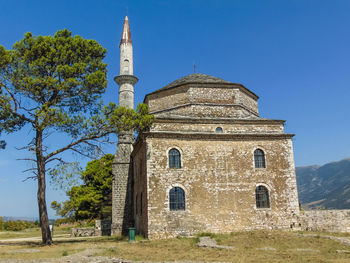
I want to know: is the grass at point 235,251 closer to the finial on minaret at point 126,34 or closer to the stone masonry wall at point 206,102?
the stone masonry wall at point 206,102

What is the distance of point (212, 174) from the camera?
17.3 meters

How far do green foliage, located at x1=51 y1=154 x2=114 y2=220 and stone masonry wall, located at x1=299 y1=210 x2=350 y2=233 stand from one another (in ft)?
51.8

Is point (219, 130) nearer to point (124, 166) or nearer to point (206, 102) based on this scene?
point (206, 102)

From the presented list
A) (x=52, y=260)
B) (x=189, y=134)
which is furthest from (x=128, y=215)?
(x=52, y=260)

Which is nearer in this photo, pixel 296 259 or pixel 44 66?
pixel 296 259

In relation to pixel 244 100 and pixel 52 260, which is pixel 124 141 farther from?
pixel 52 260

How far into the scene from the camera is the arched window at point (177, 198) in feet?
53.9

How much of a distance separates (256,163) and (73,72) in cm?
1135

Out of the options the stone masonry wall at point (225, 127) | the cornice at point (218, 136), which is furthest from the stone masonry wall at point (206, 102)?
the cornice at point (218, 136)

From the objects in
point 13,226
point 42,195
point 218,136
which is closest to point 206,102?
point 218,136

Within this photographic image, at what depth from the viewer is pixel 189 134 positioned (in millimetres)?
17484

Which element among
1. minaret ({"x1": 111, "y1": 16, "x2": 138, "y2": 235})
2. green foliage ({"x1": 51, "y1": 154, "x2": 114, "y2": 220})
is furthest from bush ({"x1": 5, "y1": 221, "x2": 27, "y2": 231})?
minaret ({"x1": 111, "y1": 16, "x2": 138, "y2": 235})

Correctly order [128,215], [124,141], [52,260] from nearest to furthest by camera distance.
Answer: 1. [52,260]
2. [128,215]
3. [124,141]

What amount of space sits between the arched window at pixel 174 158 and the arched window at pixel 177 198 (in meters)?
1.26
